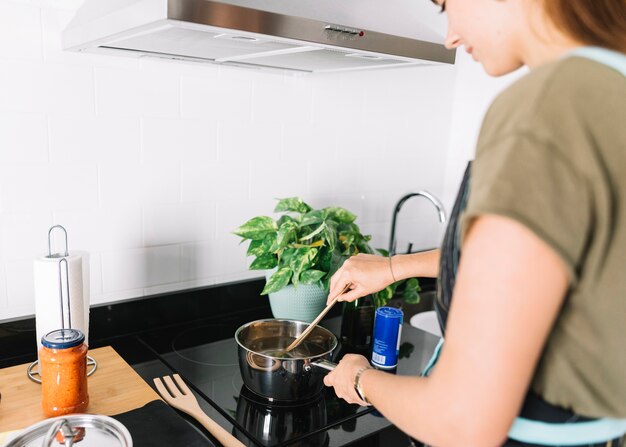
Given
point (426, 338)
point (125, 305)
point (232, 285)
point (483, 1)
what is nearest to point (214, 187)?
point (232, 285)

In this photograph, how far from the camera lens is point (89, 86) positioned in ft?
4.12

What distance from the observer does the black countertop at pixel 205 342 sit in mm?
1054

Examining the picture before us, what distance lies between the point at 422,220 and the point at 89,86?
131 cm

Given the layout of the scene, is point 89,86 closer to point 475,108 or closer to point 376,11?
point 376,11

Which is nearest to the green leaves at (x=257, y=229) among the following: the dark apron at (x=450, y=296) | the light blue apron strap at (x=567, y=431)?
the dark apron at (x=450, y=296)

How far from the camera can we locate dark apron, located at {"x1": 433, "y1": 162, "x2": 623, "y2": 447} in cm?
60

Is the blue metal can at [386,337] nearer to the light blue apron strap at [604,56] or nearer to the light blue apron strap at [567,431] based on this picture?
the light blue apron strap at [567,431]

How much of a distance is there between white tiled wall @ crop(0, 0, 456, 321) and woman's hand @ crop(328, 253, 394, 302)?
0.55 m

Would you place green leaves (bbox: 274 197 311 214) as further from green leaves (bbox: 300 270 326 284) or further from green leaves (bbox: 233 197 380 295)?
green leaves (bbox: 300 270 326 284)

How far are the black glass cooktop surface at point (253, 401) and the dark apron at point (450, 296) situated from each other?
45 cm

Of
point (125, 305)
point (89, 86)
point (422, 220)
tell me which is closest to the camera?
point (89, 86)

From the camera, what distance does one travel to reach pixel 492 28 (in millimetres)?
601

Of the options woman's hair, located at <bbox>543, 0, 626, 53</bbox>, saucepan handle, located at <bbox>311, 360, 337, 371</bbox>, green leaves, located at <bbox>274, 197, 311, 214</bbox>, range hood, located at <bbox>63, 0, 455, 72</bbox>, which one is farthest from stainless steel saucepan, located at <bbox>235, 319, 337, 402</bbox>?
woman's hair, located at <bbox>543, 0, 626, 53</bbox>

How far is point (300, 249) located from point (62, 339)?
565 millimetres
